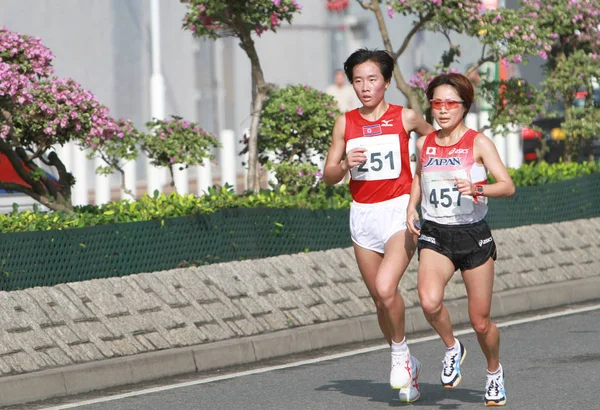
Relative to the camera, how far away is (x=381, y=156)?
26.5ft

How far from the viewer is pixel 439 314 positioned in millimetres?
7781

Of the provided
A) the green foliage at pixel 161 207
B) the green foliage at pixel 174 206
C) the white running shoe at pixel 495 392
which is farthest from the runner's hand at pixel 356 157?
the green foliage at pixel 161 207

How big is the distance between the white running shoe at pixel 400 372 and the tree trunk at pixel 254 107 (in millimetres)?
7067

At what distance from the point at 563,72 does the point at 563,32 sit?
0.93 m

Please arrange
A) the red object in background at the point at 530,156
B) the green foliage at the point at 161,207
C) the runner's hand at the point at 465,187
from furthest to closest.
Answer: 1. the red object in background at the point at 530,156
2. the green foliage at the point at 161,207
3. the runner's hand at the point at 465,187

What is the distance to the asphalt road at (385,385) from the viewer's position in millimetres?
8211

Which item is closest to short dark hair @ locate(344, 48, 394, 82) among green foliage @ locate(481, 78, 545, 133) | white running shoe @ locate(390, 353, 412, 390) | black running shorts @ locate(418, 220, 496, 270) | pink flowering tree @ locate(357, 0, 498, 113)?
black running shorts @ locate(418, 220, 496, 270)

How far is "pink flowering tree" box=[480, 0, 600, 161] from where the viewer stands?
15727 millimetres

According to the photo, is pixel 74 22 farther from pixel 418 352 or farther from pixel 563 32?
pixel 418 352

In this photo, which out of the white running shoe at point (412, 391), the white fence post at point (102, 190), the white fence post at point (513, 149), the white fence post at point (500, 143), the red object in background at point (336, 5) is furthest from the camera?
the red object in background at point (336, 5)

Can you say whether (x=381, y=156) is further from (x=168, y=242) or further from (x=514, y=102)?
(x=514, y=102)

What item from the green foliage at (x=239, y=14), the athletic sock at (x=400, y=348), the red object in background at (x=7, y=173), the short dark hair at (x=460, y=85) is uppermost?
the green foliage at (x=239, y=14)

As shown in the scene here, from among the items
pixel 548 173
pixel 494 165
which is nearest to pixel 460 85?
pixel 494 165

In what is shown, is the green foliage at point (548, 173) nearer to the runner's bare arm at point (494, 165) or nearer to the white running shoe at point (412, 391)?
the white running shoe at point (412, 391)
